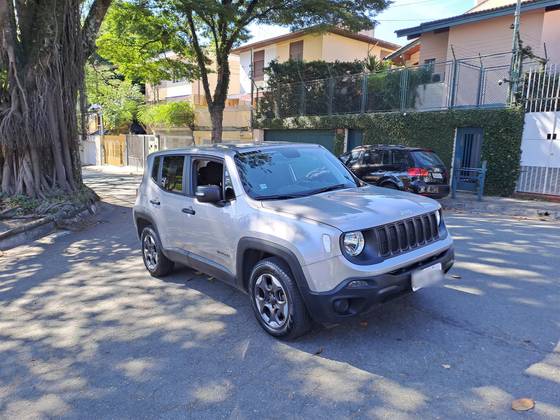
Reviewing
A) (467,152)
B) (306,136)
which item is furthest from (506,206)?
(306,136)

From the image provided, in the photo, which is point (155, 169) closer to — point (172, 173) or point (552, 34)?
point (172, 173)

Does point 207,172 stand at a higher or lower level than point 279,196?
higher

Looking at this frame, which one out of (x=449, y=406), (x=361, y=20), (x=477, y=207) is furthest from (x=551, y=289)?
(x=361, y=20)

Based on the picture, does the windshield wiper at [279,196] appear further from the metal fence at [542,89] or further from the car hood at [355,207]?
the metal fence at [542,89]

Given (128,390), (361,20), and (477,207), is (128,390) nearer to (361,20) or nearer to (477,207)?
(477,207)

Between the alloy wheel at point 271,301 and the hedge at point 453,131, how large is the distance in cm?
1162

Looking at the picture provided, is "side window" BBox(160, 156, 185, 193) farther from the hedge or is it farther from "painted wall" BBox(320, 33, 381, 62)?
"painted wall" BBox(320, 33, 381, 62)

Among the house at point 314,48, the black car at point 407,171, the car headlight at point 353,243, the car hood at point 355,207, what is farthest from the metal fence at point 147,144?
the car headlight at point 353,243

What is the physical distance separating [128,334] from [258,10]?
15.9 m

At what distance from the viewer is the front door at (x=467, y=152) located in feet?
45.4

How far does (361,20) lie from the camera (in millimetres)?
16672

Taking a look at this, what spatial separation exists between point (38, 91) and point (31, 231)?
338 centimetres

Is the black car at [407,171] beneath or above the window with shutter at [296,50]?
beneath

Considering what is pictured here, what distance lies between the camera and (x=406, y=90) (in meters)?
15.7
